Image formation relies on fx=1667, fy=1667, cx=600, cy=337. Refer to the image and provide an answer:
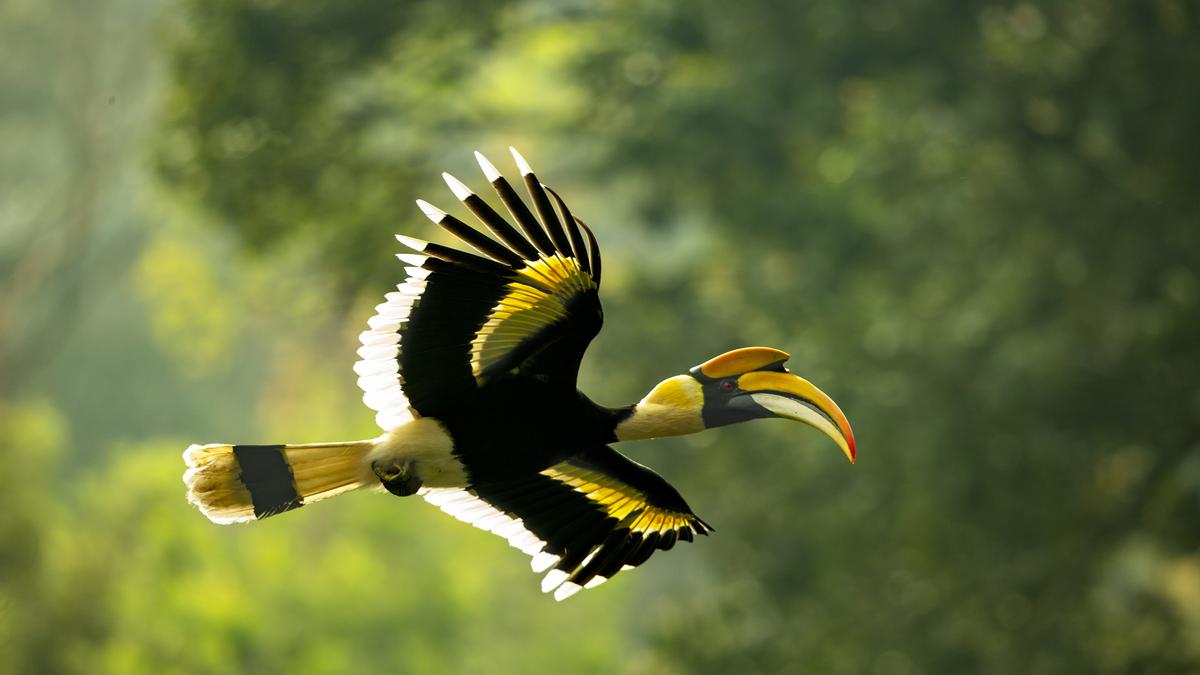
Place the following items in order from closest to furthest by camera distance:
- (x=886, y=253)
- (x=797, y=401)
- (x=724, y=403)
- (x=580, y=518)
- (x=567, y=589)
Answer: (x=797, y=401)
(x=724, y=403)
(x=567, y=589)
(x=580, y=518)
(x=886, y=253)

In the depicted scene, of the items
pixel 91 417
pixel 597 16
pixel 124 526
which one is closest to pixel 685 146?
pixel 597 16

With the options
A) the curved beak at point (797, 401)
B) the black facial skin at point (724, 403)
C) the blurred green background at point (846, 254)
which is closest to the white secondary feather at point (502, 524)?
the black facial skin at point (724, 403)

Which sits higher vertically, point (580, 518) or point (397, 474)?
point (580, 518)

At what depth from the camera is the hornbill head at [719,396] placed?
15.7 feet

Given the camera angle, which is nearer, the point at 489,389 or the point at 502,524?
the point at 489,389

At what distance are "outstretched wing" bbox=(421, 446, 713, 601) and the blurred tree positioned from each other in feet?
30.4

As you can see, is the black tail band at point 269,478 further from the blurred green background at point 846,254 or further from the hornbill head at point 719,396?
the blurred green background at point 846,254

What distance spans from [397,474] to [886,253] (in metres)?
12.9

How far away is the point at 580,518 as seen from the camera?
5.42 meters

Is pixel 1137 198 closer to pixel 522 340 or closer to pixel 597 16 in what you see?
pixel 597 16

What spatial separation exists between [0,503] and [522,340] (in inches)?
584

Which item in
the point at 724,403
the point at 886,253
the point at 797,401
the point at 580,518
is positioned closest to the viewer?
the point at 797,401

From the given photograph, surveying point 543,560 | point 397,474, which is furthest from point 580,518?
point 397,474

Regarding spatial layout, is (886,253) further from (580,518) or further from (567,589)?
(567,589)
